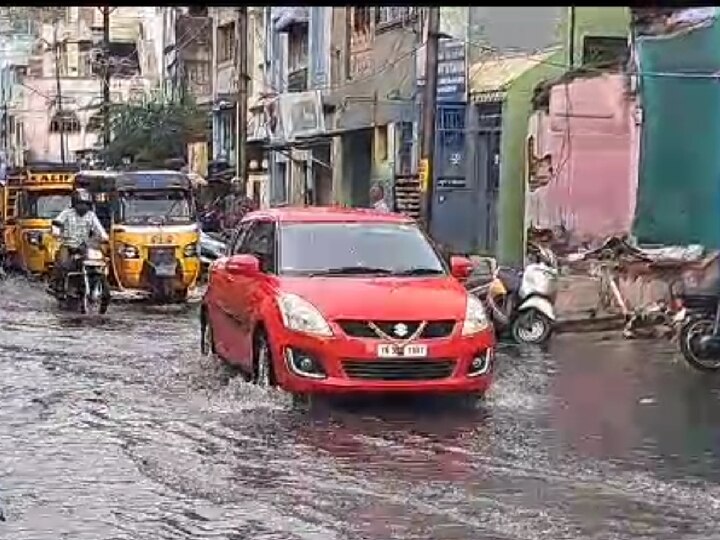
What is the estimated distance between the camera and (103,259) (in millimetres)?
22875

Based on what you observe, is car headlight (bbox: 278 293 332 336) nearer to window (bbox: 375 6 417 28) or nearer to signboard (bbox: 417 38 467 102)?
signboard (bbox: 417 38 467 102)

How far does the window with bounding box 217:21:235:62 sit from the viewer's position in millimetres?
53344

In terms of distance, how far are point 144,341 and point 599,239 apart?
757cm

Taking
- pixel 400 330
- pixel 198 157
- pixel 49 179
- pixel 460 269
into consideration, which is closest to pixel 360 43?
pixel 49 179

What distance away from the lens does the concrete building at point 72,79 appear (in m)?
71.2

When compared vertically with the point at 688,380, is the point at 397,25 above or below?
above

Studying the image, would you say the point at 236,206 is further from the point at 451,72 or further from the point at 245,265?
the point at 245,265

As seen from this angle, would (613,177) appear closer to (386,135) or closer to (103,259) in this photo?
(103,259)

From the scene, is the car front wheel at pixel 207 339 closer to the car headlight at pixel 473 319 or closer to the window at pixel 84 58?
the car headlight at pixel 473 319

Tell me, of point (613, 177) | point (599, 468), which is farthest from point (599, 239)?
point (599, 468)

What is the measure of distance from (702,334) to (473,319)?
4.14 meters

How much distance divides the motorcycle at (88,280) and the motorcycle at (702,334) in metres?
8.91

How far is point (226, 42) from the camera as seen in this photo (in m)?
54.5

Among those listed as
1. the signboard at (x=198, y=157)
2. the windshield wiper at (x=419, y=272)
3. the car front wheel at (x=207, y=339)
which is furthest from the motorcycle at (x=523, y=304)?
the signboard at (x=198, y=157)
